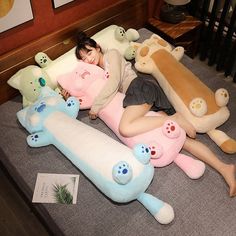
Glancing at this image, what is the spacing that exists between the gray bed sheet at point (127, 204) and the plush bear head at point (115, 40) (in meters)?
0.63

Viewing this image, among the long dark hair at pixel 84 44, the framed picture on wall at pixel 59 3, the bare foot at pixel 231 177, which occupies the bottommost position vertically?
the bare foot at pixel 231 177

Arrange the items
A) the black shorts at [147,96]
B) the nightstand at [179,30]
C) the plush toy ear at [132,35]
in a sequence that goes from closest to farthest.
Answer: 1. the black shorts at [147,96]
2. the plush toy ear at [132,35]
3. the nightstand at [179,30]

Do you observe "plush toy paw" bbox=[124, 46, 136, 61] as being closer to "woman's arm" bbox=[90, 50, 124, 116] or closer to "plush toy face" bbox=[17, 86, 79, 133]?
"woman's arm" bbox=[90, 50, 124, 116]

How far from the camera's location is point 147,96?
1.83 meters

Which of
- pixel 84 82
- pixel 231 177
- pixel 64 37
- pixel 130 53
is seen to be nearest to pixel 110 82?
pixel 84 82

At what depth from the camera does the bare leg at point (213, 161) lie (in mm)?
1625

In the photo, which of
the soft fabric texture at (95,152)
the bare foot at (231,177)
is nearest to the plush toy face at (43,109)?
the soft fabric texture at (95,152)

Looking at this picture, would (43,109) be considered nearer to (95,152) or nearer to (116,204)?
(95,152)

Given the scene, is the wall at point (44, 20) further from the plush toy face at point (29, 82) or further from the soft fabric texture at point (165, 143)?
the soft fabric texture at point (165, 143)

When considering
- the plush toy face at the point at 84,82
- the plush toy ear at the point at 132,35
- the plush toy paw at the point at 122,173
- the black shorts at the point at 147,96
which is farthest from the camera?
the plush toy ear at the point at 132,35

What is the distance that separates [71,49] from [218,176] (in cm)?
121

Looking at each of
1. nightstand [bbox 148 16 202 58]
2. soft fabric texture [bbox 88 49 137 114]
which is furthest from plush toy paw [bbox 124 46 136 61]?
nightstand [bbox 148 16 202 58]

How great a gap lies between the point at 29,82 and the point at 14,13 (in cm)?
39

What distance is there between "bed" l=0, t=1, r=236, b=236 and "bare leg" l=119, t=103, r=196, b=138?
0.14 m
